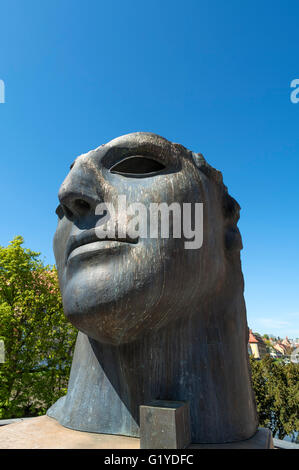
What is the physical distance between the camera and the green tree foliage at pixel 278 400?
19.4 meters

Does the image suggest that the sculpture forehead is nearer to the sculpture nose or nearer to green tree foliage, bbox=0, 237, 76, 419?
the sculpture nose

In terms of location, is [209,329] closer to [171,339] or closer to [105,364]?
[171,339]

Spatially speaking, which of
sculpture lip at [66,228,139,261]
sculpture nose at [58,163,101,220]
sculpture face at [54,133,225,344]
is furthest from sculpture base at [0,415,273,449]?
sculpture nose at [58,163,101,220]

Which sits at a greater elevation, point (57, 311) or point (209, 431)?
point (57, 311)

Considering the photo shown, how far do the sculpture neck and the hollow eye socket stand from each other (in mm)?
1397

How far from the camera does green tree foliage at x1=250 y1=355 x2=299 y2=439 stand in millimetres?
19438

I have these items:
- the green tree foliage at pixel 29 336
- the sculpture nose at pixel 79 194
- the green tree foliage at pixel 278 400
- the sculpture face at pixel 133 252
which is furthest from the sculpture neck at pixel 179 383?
the green tree foliage at pixel 278 400

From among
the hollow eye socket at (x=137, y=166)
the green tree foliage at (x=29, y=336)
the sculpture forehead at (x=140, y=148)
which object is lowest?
the green tree foliage at (x=29, y=336)

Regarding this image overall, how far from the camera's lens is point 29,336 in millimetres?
12789

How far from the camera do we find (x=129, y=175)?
9.47ft

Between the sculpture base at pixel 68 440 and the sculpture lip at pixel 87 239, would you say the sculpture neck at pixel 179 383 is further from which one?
the sculpture lip at pixel 87 239
